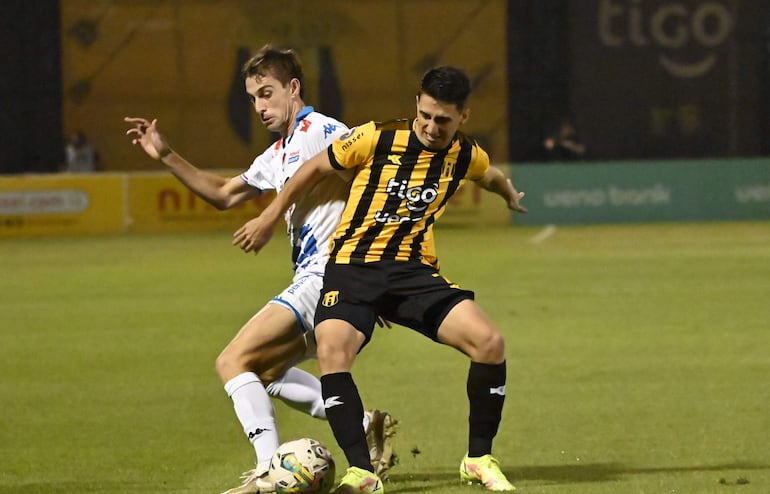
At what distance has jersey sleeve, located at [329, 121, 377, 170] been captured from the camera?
6.42 m

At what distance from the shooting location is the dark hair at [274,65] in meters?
6.79

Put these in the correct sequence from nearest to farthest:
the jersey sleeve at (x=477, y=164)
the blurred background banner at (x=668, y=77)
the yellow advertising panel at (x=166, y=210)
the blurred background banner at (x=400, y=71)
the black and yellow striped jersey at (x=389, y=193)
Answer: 1. the black and yellow striped jersey at (x=389, y=193)
2. the jersey sleeve at (x=477, y=164)
3. the yellow advertising panel at (x=166, y=210)
4. the blurred background banner at (x=400, y=71)
5. the blurred background banner at (x=668, y=77)

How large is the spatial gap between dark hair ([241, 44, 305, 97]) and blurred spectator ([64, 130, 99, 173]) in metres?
22.9

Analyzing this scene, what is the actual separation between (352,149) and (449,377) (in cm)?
417

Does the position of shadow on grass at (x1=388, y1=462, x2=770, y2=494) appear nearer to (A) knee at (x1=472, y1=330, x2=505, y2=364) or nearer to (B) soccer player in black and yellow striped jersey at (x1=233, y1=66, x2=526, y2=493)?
(B) soccer player in black and yellow striped jersey at (x1=233, y1=66, x2=526, y2=493)

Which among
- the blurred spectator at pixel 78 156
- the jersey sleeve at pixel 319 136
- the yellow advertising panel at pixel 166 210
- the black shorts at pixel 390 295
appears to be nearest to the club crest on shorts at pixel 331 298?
the black shorts at pixel 390 295

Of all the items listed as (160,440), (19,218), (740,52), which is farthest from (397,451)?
(740,52)

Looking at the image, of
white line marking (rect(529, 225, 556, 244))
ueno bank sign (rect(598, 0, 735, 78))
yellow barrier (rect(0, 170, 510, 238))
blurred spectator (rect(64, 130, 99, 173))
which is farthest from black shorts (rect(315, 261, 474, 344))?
ueno bank sign (rect(598, 0, 735, 78))

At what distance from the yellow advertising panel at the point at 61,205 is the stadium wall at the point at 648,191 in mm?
7337

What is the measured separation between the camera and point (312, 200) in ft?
22.3

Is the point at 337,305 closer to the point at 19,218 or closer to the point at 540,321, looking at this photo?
the point at 540,321

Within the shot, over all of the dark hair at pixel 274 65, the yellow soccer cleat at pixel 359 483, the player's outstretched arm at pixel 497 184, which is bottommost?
the yellow soccer cleat at pixel 359 483

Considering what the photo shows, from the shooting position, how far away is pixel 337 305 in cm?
639

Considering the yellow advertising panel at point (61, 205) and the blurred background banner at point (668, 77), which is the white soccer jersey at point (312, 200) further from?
the blurred background banner at point (668, 77)
